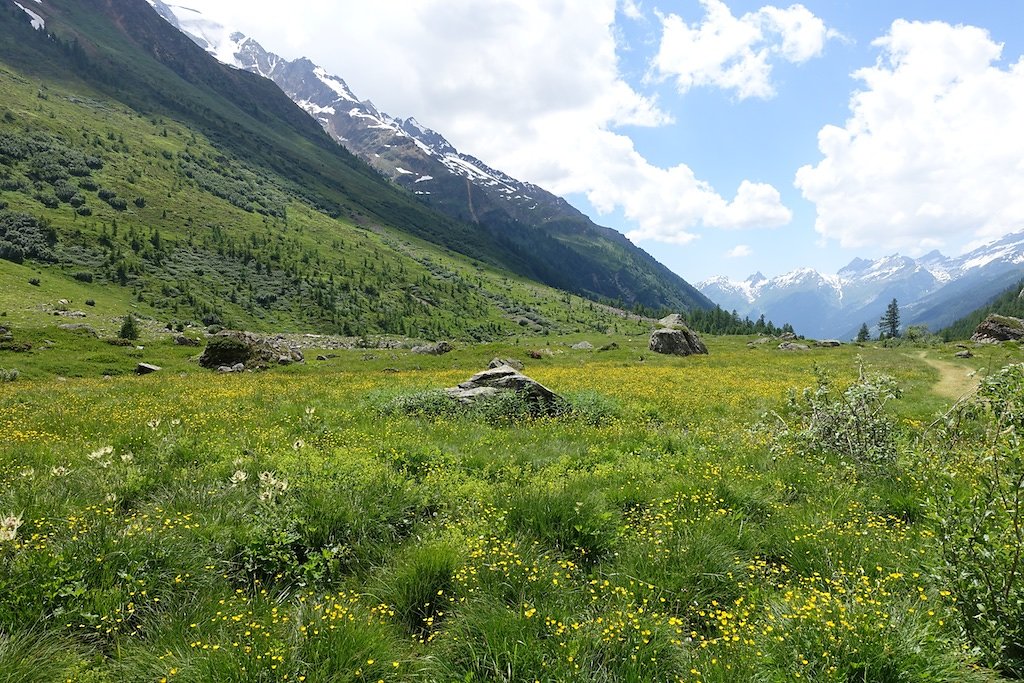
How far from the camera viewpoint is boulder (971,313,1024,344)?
72.6 m

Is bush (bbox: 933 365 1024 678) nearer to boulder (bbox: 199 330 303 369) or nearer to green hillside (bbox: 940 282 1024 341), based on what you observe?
boulder (bbox: 199 330 303 369)

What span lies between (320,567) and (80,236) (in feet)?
429

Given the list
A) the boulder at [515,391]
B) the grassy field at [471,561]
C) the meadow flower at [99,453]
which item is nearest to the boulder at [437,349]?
the boulder at [515,391]

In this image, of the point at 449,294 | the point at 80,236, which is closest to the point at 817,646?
the point at 80,236

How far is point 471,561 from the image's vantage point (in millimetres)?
5840

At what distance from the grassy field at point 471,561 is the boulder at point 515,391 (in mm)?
4610

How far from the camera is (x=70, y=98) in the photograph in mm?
182500

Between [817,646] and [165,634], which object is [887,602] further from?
[165,634]

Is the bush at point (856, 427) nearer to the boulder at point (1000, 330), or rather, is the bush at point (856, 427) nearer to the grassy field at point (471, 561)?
the grassy field at point (471, 561)

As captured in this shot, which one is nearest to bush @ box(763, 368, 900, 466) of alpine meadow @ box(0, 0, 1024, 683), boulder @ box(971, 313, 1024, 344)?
alpine meadow @ box(0, 0, 1024, 683)

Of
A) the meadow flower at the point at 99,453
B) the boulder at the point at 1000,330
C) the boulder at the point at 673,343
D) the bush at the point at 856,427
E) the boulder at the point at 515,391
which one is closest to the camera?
the meadow flower at the point at 99,453

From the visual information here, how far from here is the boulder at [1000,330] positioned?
238 feet

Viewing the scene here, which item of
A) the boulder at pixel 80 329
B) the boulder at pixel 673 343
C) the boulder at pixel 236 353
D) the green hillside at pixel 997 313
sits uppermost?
the green hillside at pixel 997 313

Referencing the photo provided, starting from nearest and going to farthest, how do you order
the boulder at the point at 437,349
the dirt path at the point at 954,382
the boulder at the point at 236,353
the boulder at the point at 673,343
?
the dirt path at the point at 954,382 < the boulder at the point at 236,353 < the boulder at the point at 437,349 < the boulder at the point at 673,343
